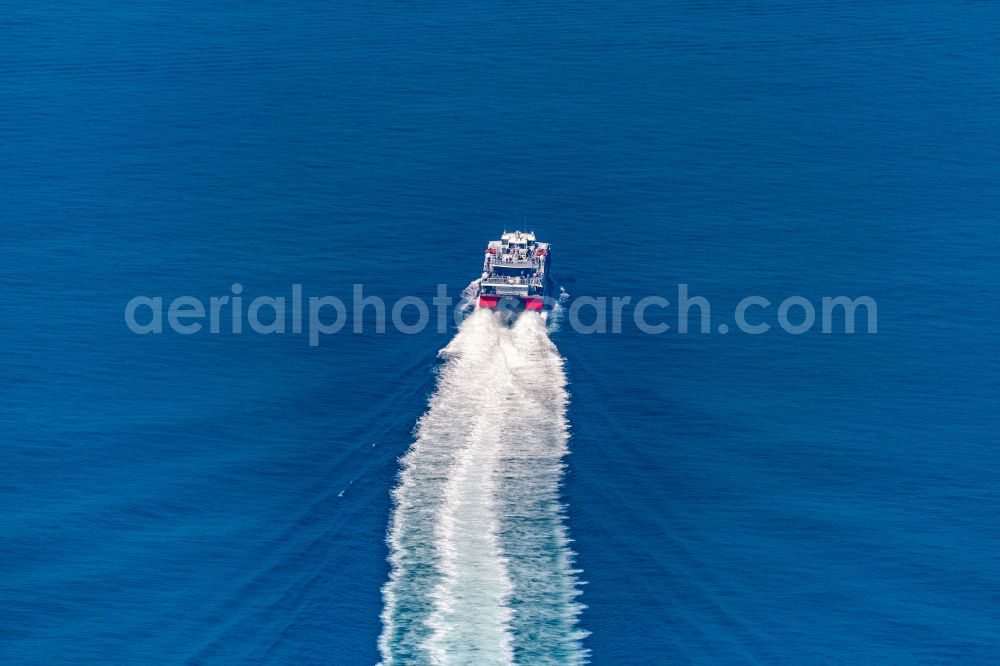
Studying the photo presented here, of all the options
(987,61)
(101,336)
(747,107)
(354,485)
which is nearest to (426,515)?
(354,485)

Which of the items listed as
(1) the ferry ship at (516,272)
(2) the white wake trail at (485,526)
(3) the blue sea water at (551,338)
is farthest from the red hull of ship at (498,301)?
(2) the white wake trail at (485,526)

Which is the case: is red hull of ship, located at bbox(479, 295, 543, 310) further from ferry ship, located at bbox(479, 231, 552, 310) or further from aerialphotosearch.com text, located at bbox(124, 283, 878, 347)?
aerialphotosearch.com text, located at bbox(124, 283, 878, 347)

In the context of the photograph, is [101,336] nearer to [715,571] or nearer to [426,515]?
[426,515]

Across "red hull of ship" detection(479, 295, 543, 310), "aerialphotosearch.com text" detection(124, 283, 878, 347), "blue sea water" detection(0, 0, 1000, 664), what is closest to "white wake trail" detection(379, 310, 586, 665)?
"blue sea water" detection(0, 0, 1000, 664)

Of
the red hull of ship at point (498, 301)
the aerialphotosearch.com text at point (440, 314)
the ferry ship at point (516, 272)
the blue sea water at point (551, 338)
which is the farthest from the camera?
the ferry ship at point (516, 272)

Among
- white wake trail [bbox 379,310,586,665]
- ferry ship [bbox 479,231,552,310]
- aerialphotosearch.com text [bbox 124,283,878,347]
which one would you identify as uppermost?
ferry ship [bbox 479,231,552,310]

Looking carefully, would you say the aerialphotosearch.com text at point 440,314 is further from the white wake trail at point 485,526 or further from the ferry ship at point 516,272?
the white wake trail at point 485,526
